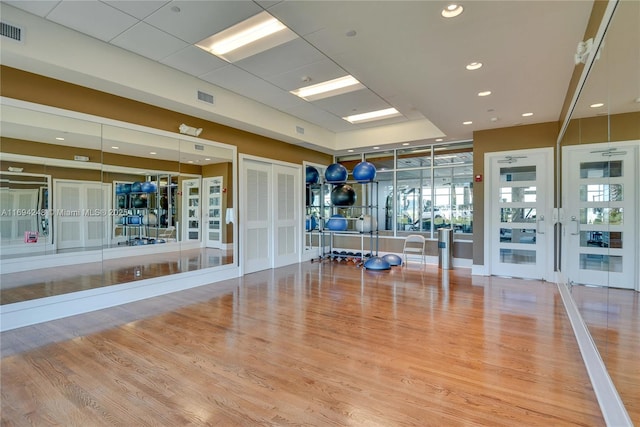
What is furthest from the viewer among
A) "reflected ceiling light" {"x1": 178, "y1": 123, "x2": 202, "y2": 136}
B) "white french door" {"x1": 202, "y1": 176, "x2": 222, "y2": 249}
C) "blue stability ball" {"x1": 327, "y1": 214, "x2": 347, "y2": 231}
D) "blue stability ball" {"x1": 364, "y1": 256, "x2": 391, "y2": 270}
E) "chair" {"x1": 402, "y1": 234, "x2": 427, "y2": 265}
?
"chair" {"x1": 402, "y1": 234, "x2": 427, "y2": 265}

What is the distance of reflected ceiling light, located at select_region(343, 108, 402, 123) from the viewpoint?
6.38 meters

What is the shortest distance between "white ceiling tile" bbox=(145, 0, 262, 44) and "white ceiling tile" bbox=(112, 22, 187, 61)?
13cm

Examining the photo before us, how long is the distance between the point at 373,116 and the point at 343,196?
75.2 inches

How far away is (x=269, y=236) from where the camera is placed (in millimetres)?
7016

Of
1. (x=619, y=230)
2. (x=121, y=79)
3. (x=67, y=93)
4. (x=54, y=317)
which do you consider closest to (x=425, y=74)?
(x=619, y=230)

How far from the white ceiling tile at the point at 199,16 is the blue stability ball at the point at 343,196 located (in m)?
4.51

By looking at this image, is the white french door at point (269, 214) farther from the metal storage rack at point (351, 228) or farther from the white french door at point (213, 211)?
the metal storage rack at point (351, 228)

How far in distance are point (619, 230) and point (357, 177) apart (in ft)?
18.5

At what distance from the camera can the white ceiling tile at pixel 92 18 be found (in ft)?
10.2

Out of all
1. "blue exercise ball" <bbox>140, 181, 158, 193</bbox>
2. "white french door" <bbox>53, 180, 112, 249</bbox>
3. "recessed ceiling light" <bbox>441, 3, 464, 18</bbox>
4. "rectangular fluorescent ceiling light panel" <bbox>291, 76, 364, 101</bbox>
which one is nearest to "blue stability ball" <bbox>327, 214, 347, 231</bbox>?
"rectangular fluorescent ceiling light panel" <bbox>291, 76, 364, 101</bbox>

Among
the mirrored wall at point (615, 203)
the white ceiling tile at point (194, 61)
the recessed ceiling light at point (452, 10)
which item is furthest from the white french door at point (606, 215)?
the white ceiling tile at point (194, 61)

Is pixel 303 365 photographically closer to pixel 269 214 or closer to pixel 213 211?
pixel 213 211

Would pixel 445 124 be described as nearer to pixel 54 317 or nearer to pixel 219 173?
pixel 219 173

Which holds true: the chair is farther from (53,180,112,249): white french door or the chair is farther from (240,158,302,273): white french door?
(53,180,112,249): white french door
